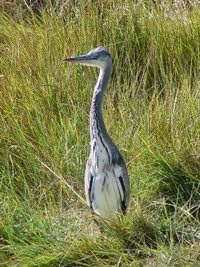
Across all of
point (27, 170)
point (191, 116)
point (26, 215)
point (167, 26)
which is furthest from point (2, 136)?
point (167, 26)

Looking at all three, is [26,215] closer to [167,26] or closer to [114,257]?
[114,257]

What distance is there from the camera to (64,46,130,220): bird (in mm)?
3961

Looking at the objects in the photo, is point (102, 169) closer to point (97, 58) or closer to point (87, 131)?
point (97, 58)

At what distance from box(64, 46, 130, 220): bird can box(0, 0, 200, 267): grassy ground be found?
0.10 metres

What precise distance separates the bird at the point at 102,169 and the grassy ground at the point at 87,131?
0.34 feet

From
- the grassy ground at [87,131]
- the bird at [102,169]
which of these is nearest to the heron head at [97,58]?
the bird at [102,169]

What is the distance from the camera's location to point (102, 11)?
223 inches

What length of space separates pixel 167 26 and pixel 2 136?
139 centimetres

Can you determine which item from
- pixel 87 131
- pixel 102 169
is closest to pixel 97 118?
pixel 102 169

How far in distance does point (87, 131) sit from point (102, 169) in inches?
30.4

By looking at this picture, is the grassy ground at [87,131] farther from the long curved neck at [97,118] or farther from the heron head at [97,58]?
the heron head at [97,58]

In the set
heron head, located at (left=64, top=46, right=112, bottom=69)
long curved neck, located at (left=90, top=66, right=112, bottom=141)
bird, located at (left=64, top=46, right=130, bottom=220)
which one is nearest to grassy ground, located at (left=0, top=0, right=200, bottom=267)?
bird, located at (left=64, top=46, right=130, bottom=220)

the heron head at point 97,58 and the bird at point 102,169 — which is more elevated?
the heron head at point 97,58

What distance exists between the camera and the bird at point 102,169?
13.0ft
